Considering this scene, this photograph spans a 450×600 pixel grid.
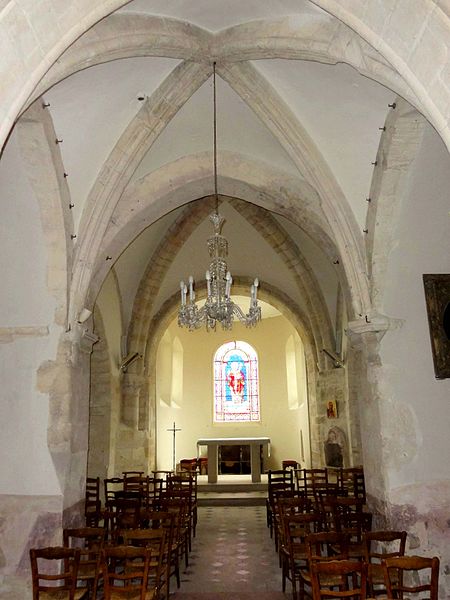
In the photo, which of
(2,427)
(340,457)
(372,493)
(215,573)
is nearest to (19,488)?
(2,427)

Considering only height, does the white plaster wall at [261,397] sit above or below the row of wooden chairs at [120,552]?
above

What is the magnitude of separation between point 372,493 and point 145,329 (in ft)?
22.0

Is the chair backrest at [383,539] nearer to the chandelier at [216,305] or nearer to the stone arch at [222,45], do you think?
the chandelier at [216,305]

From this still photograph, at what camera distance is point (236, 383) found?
58.1 feet

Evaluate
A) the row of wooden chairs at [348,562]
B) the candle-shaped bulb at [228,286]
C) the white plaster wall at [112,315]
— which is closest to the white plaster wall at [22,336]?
the candle-shaped bulb at [228,286]

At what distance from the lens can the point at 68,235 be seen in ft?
20.5

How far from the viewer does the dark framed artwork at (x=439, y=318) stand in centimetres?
583

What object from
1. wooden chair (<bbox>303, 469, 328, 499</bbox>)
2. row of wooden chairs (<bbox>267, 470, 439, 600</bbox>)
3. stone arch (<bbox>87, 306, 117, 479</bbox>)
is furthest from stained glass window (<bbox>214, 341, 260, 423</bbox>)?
row of wooden chairs (<bbox>267, 470, 439, 600</bbox>)

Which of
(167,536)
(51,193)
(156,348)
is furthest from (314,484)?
(51,193)

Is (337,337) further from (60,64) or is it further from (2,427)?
(60,64)

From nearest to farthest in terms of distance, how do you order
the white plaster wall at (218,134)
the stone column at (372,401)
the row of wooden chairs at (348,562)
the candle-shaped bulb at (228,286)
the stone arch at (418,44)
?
the stone arch at (418,44), the row of wooden chairs at (348,562), the candle-shaped bulb at (228,286), the stone column at (372,401), the white plaster wall at (218,134)

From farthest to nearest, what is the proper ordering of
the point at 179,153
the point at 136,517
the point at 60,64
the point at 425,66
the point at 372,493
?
the point at 179,153 → the point at 372,493 → the point at 136,517 → the point at 60,64 → the point at 425,66

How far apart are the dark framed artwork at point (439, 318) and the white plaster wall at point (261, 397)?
1028 centimetres

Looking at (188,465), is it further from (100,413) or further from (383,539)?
(383,539)
